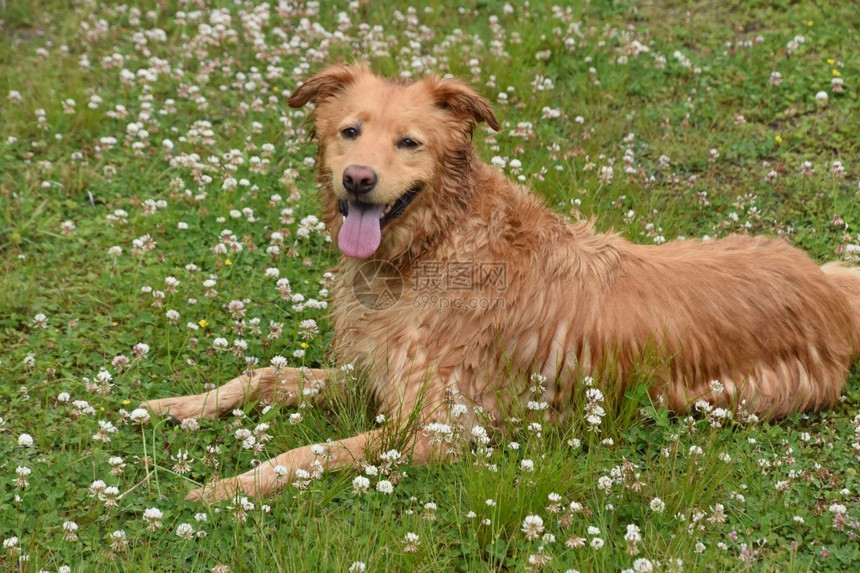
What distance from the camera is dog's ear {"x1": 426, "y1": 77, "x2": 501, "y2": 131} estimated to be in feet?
17.6

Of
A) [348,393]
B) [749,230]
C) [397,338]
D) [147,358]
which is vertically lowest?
[147,358]

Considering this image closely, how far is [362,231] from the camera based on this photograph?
5.23m

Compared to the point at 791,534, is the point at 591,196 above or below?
above

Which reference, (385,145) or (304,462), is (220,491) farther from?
(385,145)

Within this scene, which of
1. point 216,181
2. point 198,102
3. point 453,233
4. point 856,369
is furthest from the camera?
point 198,102

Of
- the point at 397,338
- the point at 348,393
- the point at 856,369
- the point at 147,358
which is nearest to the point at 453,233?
the point at 397,338

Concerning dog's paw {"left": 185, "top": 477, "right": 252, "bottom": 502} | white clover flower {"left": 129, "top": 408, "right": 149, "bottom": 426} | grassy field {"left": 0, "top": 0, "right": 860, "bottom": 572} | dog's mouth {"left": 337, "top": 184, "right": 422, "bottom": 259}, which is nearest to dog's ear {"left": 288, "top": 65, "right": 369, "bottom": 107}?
dog's mouth {"left": 337, "top": 184, "right": 422, "bottom": 259}

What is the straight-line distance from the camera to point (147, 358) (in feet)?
20.3

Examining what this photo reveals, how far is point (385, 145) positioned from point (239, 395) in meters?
1.85

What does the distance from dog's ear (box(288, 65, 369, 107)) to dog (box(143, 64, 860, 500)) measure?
13mm

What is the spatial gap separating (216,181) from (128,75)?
1.96 meters

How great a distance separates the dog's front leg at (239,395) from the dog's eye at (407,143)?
5.03ft

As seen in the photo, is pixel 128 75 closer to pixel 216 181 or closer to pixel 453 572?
pixel 216 181

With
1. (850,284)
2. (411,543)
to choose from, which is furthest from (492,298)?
(850,284)
